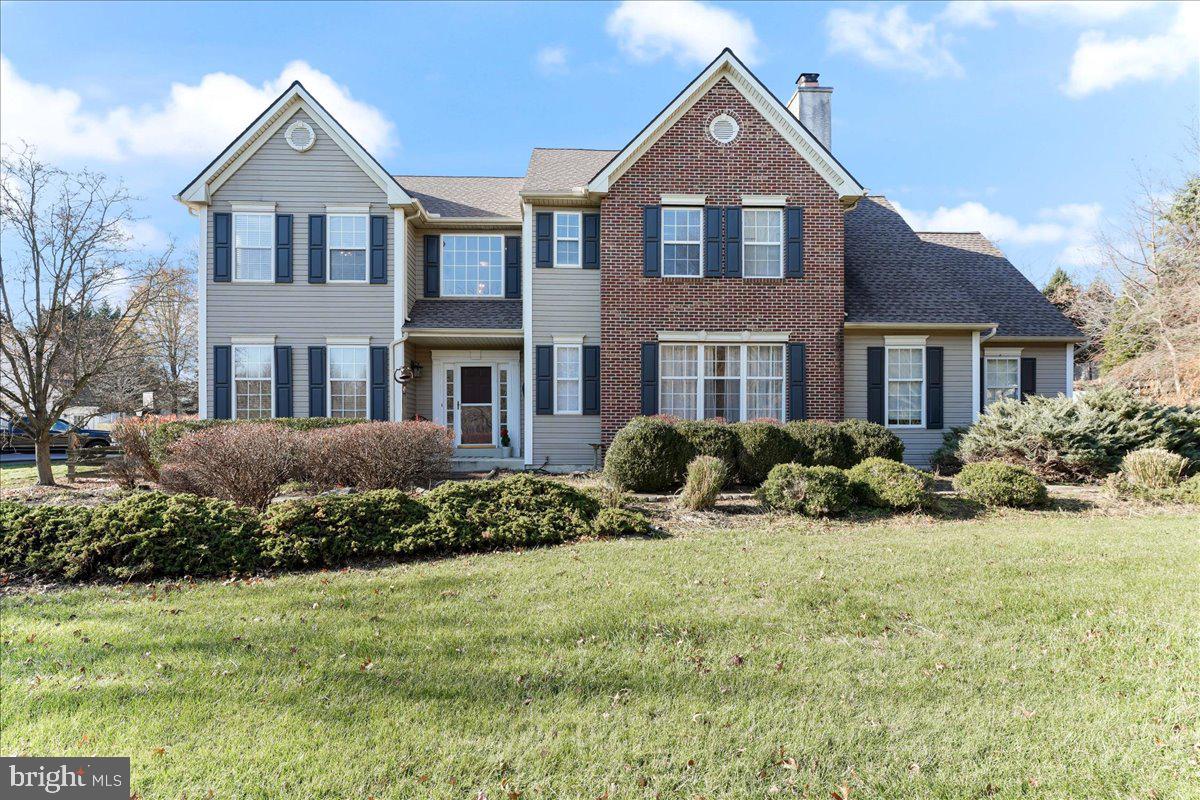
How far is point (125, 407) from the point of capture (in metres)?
23.2

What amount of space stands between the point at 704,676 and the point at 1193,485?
10465mm

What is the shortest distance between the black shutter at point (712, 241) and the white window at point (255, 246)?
383 inches

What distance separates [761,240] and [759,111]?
9.10ft

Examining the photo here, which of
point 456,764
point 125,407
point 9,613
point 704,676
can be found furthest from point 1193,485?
point 125,407

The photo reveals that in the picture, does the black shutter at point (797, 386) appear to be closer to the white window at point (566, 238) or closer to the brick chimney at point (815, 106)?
the white window at point (566, 238)

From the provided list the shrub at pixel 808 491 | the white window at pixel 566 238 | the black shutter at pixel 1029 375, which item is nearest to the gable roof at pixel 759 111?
the white window at pixel 566 238

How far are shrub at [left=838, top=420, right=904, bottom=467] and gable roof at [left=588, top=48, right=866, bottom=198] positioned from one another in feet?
17.9

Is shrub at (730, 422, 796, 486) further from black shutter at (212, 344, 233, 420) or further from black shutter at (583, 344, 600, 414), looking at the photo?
black shutter at (212, 344, 233, 420)

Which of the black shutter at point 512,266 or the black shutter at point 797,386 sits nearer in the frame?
the black shutter at point 797,386

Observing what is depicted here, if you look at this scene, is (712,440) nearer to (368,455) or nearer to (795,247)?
(795,247)

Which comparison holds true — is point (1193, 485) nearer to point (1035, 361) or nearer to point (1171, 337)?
point (1035, 361)

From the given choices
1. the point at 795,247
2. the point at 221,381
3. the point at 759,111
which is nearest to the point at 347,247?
the point at 221,381

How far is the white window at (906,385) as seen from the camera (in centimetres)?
1465

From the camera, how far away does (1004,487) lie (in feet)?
30.9
